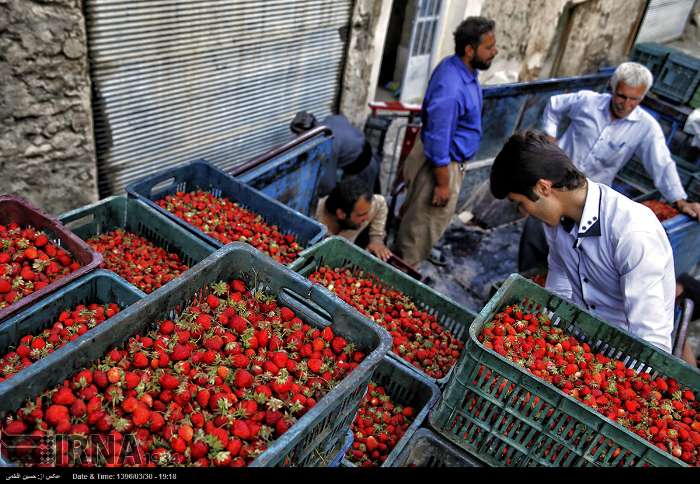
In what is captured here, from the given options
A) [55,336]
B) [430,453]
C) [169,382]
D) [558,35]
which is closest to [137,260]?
[55,336]

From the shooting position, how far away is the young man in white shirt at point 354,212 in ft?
13.1

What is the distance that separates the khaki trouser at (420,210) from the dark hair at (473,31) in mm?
925

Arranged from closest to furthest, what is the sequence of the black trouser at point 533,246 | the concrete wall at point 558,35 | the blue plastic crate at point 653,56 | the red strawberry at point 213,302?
the red strawberry at point 213,302
the black trouser at point 533,246
the concrete wall at point 558,35
the blue plastic crate at point 653,56

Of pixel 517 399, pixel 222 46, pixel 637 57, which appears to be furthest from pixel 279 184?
pixel 637 57

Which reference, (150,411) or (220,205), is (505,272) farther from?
(150,411)

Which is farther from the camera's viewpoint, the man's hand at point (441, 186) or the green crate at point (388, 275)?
the man's hand at point (441, 186)

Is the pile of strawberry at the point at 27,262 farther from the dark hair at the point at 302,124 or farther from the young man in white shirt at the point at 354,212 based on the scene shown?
the dark hair at the point at 302,124

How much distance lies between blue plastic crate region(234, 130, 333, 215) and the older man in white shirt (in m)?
2.01

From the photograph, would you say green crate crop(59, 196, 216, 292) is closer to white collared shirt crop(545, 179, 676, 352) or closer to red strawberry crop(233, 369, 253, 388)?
red strawberry crop(233, 369, 253, 388)

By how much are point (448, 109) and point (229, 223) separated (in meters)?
1.92

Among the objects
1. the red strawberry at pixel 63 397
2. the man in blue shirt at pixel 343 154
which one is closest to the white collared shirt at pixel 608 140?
the man in blue shirt at pixel 343 154

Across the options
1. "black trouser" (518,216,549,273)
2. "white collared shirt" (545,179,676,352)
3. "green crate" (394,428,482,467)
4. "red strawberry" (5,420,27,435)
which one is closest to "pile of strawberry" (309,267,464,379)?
"green crate" (394,428,482,467)

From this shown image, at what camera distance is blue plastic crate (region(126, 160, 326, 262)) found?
11.3ft

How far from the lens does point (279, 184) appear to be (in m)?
4.24
